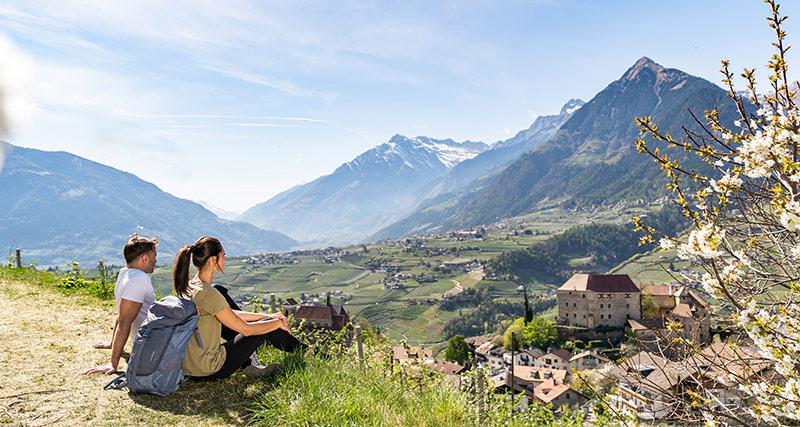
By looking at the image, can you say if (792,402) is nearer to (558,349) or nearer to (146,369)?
(146,369)

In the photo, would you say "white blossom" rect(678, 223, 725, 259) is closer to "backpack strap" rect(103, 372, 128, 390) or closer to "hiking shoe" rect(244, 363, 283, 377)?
"hiking shoe" rect(244, 363, 283, 377)

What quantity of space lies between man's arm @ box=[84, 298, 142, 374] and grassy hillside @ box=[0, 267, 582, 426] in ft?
0.64

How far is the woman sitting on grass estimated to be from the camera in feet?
21.7

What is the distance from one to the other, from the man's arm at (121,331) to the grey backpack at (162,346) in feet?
3.07

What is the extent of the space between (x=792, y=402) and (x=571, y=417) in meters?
3.73

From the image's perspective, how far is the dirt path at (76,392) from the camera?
6.11m

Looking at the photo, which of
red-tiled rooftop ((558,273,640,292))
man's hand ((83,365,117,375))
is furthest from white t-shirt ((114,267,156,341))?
red-tiled rooftop ((558,273,640,292))

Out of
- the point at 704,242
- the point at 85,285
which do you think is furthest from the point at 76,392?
the point at 85,285

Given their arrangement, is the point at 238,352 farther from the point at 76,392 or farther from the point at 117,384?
the point at 76,392

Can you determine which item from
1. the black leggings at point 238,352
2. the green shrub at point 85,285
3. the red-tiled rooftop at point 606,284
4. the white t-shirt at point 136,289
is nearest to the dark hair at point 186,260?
the black leggings at point 238,352

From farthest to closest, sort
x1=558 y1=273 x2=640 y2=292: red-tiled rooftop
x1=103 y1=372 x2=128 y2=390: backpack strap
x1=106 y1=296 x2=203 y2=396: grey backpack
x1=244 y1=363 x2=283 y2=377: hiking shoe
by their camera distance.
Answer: x1=558 y1=273 x2=640 y2=292: red-tiled rooftop < x1=244 y1=363 x2=283 y2=377: hiking shoe < x1=103 y1=372 x2=128 y2=390: backpack strap < x1=106 y1=296 x2=203 y2=396: grey backpack

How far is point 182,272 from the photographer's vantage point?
6812 mm

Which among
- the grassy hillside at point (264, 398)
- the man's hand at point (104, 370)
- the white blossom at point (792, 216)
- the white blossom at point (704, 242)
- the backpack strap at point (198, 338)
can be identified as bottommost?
the grassy hillside at point (264, 398)

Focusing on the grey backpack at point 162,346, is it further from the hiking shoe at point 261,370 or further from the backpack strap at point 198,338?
the hiking shoe at point 261,370
